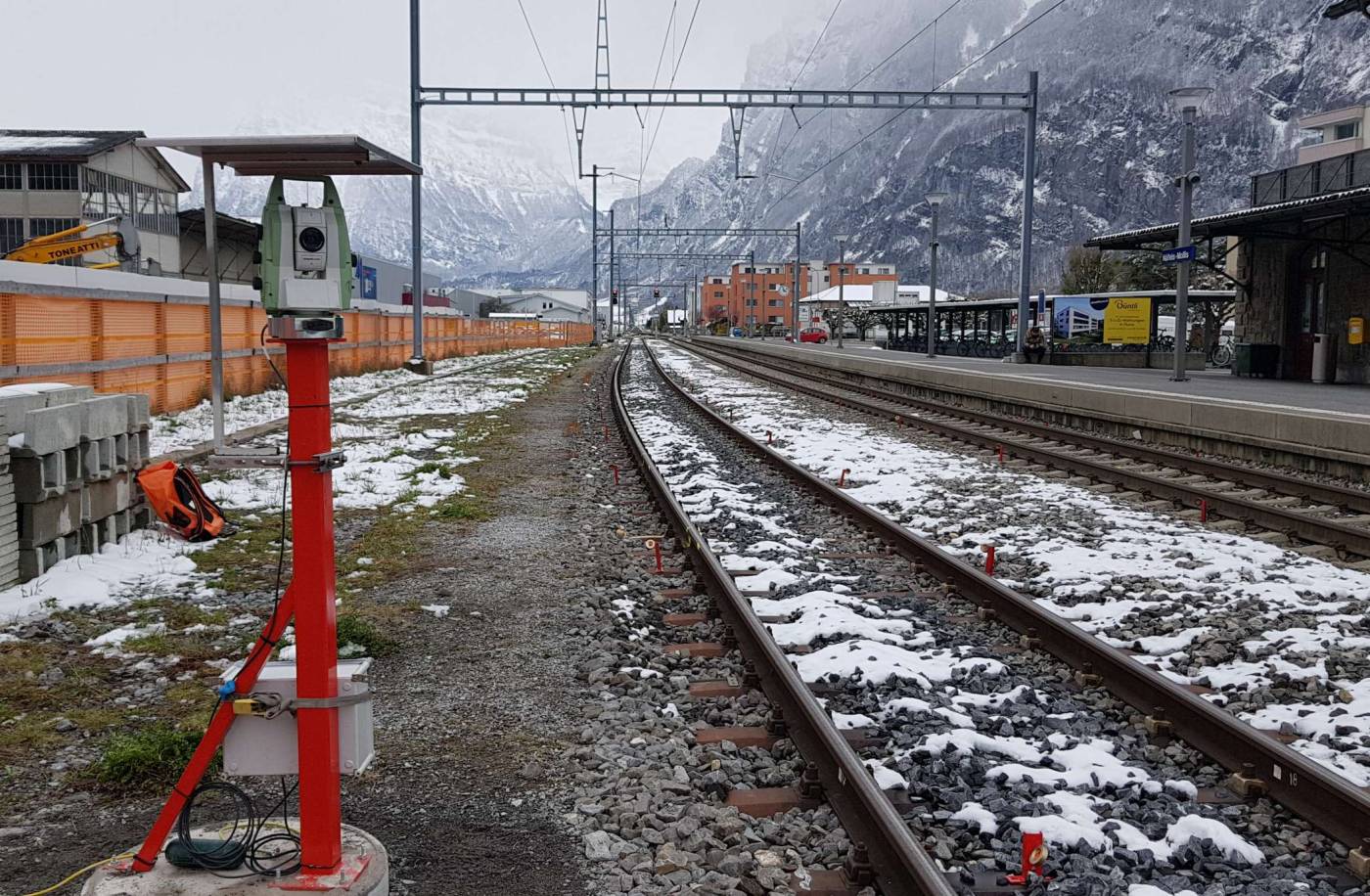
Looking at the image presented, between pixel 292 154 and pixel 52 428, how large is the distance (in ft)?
14.6

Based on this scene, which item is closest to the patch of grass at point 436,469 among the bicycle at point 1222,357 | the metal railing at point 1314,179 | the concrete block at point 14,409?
the concrete block at point 14,409

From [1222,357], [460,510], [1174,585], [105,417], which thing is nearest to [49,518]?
[105,417]

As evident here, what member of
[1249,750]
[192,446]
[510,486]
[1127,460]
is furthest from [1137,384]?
[1249,750]

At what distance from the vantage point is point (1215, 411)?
15.9 m

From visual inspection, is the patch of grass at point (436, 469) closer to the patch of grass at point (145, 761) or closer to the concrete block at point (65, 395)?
the concrete block at point (65, 395)

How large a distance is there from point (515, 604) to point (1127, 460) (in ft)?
32.9

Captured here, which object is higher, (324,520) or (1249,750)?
(324,520)

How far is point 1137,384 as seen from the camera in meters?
23.8

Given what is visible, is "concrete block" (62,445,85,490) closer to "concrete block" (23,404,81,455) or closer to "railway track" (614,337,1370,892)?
→ "concrete block" (23,404,81,455)

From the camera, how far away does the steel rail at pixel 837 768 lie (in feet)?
11.6

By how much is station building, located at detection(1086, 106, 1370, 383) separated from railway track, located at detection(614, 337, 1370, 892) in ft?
60.7

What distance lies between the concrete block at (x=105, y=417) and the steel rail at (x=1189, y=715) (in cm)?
592

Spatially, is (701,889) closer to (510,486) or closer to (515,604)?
(515,604)

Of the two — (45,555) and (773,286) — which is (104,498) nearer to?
(45,555)
